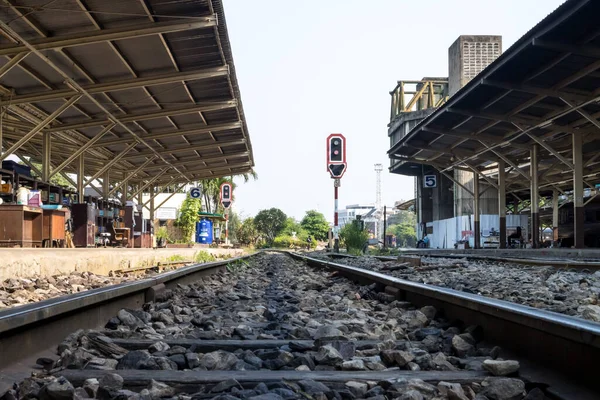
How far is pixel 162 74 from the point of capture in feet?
45.5

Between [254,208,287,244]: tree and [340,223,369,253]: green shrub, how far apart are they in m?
45.5

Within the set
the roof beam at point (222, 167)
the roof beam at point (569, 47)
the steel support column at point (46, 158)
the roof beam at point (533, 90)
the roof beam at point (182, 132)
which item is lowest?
the steel support column at point (46, 158)

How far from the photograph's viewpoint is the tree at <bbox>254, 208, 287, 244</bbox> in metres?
66.9

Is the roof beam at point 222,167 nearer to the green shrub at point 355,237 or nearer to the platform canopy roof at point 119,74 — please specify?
the platform canopy roof at point 119,74

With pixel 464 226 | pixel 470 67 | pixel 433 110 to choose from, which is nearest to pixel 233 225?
pixel 433 110

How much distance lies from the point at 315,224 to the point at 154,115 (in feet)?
195

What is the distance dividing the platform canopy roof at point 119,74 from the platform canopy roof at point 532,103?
709 cm

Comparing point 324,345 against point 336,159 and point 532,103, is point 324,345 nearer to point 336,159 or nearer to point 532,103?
point 532,103

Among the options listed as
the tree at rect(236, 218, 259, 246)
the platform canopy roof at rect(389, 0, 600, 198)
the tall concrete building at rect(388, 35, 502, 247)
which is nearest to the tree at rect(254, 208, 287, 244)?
the tree at rect(236, 218, 259, 246)

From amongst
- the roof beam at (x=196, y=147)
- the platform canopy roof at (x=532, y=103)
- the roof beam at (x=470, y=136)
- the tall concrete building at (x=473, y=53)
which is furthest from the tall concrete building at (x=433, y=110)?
the roof beam at (x=196, y=147)

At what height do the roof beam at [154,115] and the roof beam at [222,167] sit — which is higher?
the roof beam at [154,115]

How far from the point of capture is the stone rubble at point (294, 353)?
2.15 meters

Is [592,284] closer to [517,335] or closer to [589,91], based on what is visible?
[517,335]

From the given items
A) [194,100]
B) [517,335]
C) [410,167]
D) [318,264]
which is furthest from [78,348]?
[410,167]
